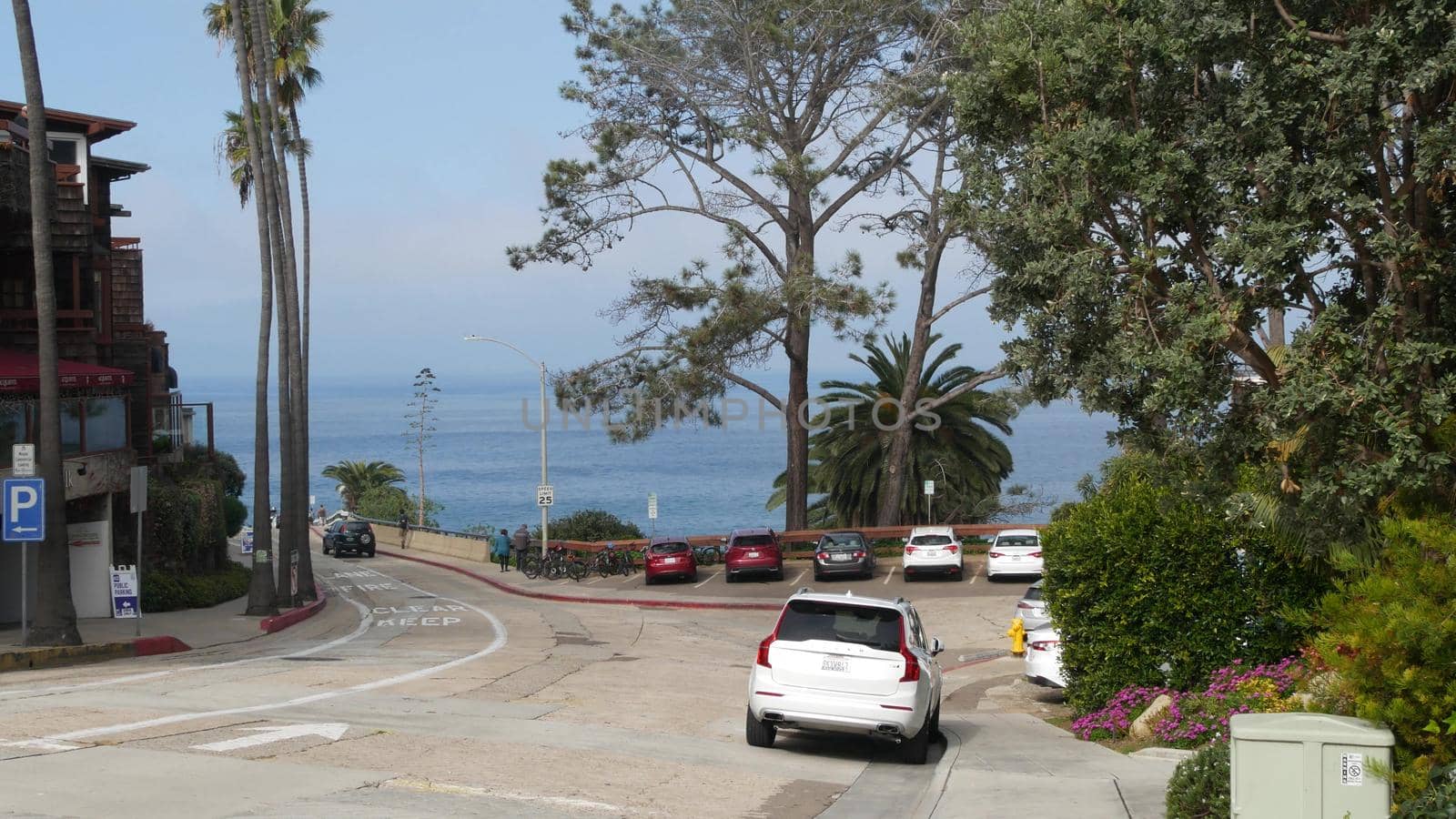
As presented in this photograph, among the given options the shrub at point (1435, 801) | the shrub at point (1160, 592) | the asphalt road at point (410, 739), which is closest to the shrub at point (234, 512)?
the asphalt road at point (410, 739)

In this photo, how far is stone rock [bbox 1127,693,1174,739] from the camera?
1355cm

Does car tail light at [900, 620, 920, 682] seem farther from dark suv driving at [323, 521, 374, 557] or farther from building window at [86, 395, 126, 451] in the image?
dark suv driving at [323, 521, 374, 557]

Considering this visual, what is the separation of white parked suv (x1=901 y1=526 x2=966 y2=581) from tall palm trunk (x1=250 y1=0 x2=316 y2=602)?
15.9 metres

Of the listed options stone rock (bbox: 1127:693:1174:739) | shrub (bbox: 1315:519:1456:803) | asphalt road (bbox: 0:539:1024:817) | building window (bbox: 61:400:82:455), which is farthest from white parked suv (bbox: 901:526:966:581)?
shrub (bbox: 1315:519:1456:803)

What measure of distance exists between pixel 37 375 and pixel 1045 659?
2016 centimetres

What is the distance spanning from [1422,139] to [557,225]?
3404cm

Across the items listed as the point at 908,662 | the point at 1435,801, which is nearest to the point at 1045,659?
the point at 908,662

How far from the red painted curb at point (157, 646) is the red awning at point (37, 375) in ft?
18.3

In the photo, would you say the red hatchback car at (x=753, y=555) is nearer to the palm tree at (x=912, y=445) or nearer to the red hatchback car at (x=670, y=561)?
the red hatchback car at (x=670, y=561)

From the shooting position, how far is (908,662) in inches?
500

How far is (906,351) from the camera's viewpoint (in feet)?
171

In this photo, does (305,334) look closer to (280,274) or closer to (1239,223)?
(280,274)

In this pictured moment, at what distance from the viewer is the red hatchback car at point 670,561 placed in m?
39.2

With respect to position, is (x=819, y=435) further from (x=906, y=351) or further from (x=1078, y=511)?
(x=1078, y=511)
